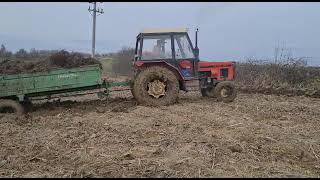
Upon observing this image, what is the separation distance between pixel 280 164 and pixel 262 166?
0.29 metres

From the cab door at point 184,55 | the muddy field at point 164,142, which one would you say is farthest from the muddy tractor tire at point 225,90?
the muddy field at point 164,142

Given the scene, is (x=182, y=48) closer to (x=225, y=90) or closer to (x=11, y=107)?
(x=225, y=90)

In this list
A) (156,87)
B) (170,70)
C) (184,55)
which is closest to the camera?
(156,87)

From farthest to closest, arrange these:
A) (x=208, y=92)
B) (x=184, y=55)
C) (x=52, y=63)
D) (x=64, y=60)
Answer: (x=52, y=63) → (x=64, y=60) → (x=208, y=92) → (x=184, y=55)

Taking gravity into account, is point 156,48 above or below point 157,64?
above

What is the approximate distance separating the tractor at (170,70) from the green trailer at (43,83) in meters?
1.14

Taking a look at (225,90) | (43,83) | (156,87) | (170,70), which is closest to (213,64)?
(225,90)

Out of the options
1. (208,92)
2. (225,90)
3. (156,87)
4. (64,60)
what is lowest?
(208,92)

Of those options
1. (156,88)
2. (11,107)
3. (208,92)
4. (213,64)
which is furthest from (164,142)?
(208,92)

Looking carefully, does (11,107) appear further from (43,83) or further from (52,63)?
(52,63)

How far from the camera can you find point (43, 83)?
36.1ft

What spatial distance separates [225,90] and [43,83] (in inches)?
189

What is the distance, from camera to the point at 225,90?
12164 mm

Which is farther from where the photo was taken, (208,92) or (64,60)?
(64,60)
